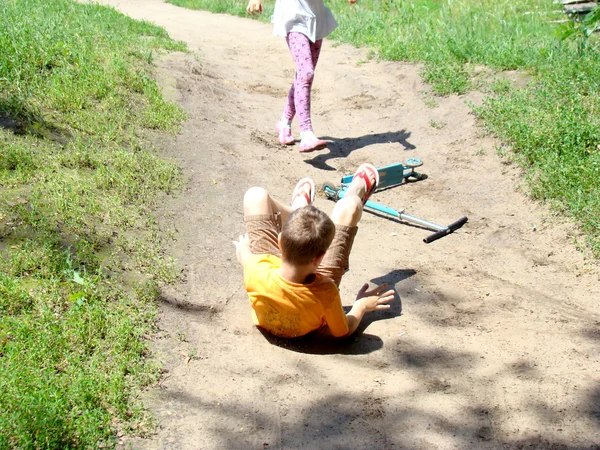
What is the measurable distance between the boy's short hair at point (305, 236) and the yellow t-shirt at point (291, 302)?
170 mm

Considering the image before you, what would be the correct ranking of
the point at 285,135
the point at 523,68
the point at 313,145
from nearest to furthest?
the point at 313,145
the point at 285,135
the point at 523,68

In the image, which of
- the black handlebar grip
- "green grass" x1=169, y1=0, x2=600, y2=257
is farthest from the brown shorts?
"green grass" x1=169, y1=0, x2=600, y2=257

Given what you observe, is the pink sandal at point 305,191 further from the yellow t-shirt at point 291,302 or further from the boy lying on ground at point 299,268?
the yellow t-shirt at point 291,302

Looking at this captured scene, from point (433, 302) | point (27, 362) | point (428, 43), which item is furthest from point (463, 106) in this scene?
point (27, 362)

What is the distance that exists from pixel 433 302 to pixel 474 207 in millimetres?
1744

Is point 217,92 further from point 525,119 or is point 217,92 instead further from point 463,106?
point 525,119

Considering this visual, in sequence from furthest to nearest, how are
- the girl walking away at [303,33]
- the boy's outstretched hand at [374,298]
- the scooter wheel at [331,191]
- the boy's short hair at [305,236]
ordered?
the girl walking away at [303,33] → the scooter wheel at [331,191] → the boy's outstretched hand at [374,298] → the boy's short hair at [305,236]

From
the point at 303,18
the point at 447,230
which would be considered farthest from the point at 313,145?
the point at 447,230

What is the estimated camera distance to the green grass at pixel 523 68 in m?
5.38

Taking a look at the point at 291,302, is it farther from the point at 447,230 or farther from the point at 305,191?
the point at 447,230

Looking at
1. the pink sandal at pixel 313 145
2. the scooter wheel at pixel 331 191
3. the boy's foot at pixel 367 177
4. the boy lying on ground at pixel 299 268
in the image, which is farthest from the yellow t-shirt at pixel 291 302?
the pink sandal at pixel 313 145

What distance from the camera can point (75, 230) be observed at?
425cm

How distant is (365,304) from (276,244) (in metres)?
0.61

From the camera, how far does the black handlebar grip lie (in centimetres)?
483
